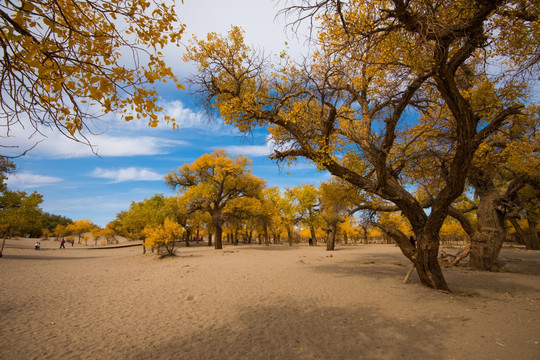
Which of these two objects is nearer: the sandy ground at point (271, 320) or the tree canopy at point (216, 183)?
Result: the sandy ground at point (271, 320)

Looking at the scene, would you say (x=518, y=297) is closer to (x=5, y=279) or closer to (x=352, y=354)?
(x=352, y=354)

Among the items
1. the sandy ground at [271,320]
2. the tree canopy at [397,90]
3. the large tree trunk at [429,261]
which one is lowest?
the sandy ground at [271,320]

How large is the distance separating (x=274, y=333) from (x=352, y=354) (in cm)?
133

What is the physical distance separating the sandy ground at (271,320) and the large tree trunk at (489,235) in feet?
7.92

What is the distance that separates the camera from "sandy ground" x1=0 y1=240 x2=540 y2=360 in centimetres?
349

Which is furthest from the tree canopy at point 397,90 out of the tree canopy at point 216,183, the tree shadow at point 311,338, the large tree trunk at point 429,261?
the tree canopy at point 216,183

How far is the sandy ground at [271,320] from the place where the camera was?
Result: 137 inches

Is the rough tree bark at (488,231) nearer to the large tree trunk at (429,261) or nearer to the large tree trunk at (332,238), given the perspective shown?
the large tree trunk at (429,261)

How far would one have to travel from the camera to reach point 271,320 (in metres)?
4.71

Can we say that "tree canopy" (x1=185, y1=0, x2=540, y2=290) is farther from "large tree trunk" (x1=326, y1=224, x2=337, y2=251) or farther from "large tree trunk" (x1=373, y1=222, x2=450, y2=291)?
"large tree trunk" (x1=326, y1=224, x2=337, y2=251)

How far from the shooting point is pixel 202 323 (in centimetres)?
460

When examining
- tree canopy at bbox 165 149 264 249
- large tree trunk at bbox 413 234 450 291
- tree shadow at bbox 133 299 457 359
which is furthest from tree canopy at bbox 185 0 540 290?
tree canopy at bbox 165 149 264 249

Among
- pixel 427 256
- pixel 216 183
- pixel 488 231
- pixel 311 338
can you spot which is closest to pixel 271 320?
pixel 311 338

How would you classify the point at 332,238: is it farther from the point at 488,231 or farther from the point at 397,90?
the point at 397,90
